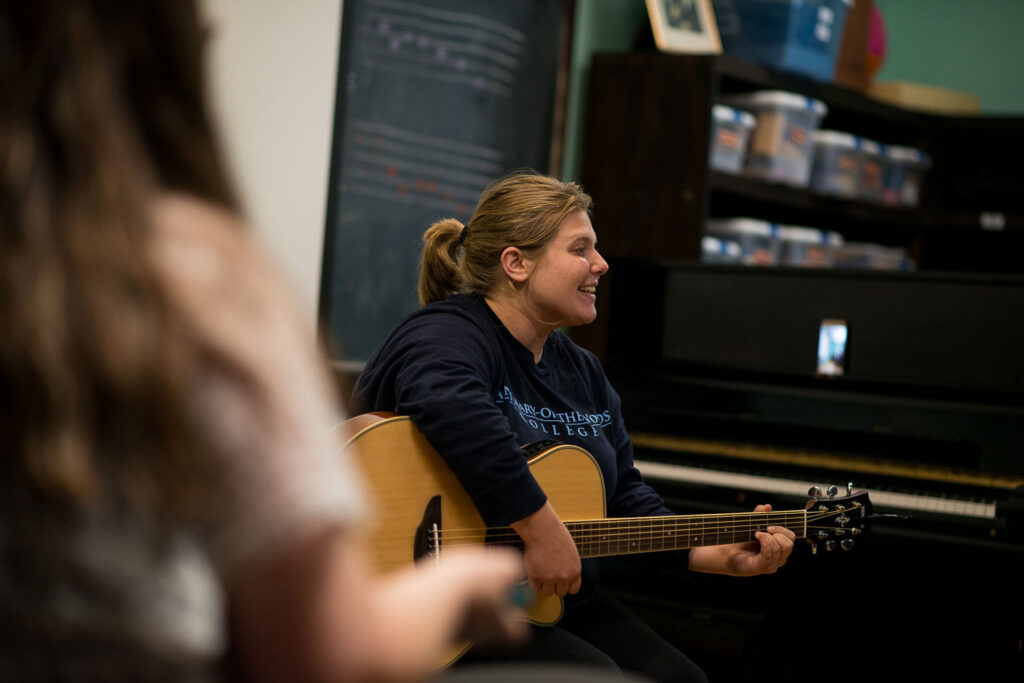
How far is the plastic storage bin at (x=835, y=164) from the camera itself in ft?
12.9

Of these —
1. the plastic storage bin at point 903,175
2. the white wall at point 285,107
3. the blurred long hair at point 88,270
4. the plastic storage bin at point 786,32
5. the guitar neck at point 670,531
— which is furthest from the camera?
the plastic storage bin at point 903,175

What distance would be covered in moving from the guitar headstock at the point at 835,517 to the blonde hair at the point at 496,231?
0.72 metres

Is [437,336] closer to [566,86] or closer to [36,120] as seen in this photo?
[36,120]

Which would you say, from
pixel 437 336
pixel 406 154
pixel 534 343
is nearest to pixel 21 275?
pixel 437 336

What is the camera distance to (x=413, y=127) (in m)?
3.19

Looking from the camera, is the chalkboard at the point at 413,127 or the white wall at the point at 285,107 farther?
the chalkboard at the point at 413,127

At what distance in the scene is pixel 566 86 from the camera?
3.70 metres

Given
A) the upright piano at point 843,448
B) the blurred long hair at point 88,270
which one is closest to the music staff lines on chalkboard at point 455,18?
the upright piano at point 843,448

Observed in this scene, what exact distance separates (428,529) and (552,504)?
Result: 27 cm

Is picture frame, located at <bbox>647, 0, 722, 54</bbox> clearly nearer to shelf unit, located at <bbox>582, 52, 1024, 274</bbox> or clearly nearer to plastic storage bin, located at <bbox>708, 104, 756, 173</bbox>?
shelf unit, located at <bbox>582, 52, 1024, 274</bbox>

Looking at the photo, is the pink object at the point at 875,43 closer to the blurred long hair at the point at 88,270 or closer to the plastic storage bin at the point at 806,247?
the plastic storage bin at the point at 806,247

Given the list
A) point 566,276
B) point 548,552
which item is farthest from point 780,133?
point 548,552

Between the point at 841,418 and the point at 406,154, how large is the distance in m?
1.44

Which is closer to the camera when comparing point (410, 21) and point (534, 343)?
point (534, 343)
